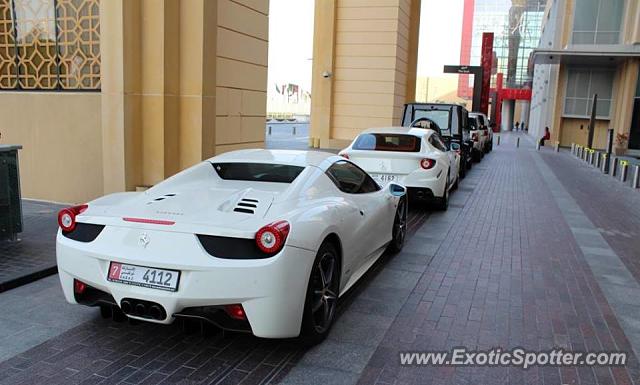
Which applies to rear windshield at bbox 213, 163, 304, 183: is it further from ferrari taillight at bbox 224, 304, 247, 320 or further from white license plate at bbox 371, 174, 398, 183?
white license plate at bbox 371, 174, 398, 183

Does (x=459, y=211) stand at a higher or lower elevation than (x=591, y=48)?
lower

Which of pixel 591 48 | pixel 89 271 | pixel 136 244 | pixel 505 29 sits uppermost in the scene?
pixel 505 29

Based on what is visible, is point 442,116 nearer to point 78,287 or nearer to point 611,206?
point 611,206

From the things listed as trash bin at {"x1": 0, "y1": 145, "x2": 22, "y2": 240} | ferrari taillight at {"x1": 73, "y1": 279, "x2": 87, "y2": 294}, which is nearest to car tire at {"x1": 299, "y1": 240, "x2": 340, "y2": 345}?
ferrari taillight at {"x1": 73, "y1": 279, "x2": 87, "y2": 294}

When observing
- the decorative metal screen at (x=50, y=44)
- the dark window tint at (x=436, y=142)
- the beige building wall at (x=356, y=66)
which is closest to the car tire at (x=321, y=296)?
the dark window tint at (x=436, y=142)

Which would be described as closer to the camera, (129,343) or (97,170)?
(129,343)

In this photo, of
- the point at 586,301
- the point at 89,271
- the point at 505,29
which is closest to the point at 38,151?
the point at 89,271

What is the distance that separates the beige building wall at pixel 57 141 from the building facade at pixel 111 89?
0.05ft

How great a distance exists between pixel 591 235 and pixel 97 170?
25.9 feet

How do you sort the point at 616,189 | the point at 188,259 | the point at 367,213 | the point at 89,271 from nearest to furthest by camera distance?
1. the point at 188,259
2. the point at 89,271
3. the point at 367,213
4. the point at 616,189

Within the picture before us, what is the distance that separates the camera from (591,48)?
1139 inches

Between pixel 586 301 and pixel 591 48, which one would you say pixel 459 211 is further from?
pixel 591 48

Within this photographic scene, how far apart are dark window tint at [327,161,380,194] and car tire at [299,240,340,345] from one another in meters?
0.90

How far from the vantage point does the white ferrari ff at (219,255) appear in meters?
3.41
